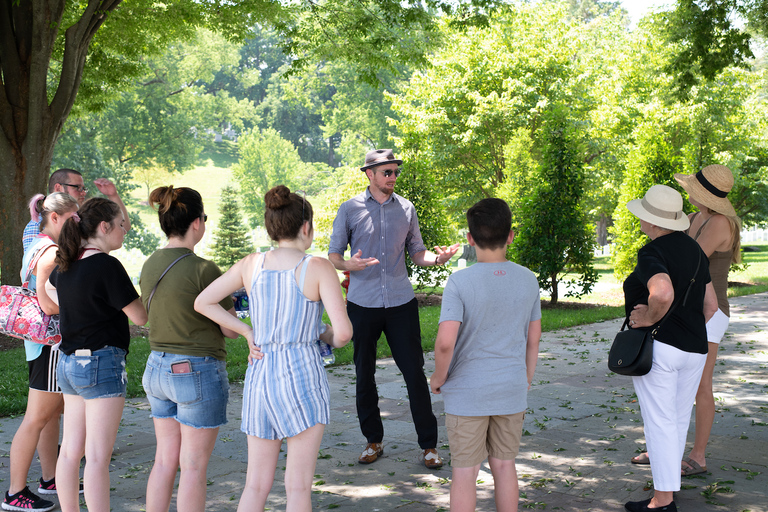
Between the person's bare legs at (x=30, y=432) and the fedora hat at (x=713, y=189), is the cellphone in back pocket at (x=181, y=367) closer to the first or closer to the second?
the person's bare legs at (x=30, y=432)

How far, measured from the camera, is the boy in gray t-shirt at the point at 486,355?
11.3 ft

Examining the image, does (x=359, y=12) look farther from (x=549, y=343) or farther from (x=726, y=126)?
(x=726, y=126)

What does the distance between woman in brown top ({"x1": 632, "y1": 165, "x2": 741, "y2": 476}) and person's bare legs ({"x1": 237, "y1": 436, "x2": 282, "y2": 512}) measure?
300 cm

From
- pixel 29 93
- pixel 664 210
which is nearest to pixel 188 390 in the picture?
pixel 664 210

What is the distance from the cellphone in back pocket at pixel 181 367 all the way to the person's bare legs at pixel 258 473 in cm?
49

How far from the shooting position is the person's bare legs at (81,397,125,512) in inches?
142

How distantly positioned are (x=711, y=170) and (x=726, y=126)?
25405 mm

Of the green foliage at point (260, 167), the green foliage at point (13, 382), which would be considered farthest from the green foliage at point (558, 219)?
the green foliage at point (260, 167)

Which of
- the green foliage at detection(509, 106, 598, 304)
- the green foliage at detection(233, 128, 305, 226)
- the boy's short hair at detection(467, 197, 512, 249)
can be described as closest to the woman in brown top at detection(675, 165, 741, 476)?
the boy's short hair at detection(467, 197, 512, 249)

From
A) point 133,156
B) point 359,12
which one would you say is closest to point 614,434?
point 359,12

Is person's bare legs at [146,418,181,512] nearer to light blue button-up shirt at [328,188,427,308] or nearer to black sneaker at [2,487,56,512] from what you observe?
black sneaker at [2,487,56,512]

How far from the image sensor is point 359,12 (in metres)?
14.4

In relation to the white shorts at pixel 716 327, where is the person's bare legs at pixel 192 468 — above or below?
below

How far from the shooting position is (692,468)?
4836 millimetres
